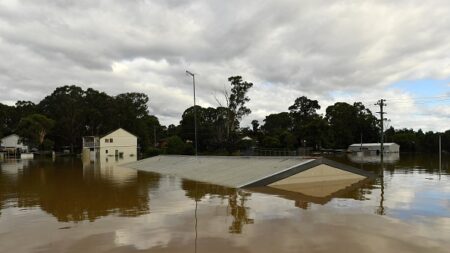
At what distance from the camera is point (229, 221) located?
1386 cm

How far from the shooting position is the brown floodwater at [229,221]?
1064cm

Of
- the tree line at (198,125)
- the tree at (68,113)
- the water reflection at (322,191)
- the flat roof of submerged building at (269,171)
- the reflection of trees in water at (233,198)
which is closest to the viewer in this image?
the reflection of trees in water at (233,198)

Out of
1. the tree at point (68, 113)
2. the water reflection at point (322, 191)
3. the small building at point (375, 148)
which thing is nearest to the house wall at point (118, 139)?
the tree at point (68, 113)

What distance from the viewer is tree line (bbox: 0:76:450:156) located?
7000 cm

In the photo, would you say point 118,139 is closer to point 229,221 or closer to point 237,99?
point 237,99

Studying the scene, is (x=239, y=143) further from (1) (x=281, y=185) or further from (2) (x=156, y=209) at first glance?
(2) (x=156, y=209)

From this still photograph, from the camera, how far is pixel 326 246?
1040 centimetres

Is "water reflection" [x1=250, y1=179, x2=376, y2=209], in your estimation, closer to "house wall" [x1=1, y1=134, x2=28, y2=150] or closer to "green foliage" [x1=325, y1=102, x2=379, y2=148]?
"green foliage" [x1=325, y1=102, x2=379, y2=148]

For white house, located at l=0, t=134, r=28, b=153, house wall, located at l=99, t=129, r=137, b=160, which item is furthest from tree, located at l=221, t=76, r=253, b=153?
white house, located at l=0, t=134, r=28, b=153

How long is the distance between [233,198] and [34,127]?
7902 cm

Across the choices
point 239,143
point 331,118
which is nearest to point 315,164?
point 239,143

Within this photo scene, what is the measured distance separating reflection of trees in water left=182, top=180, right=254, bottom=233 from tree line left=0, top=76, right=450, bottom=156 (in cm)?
3364

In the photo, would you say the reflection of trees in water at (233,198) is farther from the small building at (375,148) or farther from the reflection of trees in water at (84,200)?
the small building at (375,148)

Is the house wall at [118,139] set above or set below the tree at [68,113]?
below
